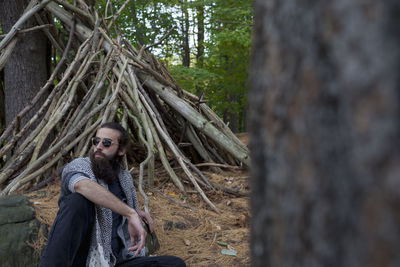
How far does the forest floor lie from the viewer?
3.17 metres

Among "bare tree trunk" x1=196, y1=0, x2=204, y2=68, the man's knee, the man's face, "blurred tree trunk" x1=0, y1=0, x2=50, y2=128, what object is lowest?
the man's knee

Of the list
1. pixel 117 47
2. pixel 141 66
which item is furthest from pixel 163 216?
pixel 117 47

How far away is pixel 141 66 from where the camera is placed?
494 cm

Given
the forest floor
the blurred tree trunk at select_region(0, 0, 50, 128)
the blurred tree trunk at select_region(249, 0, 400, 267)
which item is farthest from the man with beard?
the blurred tree trunk at select_region(0, 0, 50, 128)

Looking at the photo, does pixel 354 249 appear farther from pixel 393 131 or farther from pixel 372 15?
pixel 372 15

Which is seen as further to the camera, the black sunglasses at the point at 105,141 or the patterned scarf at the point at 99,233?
the black sunglasses at the point at 105,141

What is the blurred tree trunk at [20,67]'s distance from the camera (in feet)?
17.1

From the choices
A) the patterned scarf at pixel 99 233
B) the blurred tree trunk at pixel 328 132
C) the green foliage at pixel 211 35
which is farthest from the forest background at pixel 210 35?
the blurred tree trunk at pixel 328 132

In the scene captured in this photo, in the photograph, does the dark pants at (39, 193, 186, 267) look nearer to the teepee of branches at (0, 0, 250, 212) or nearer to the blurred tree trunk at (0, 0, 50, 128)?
the teepee of branches at (0, 0, 250, 212)

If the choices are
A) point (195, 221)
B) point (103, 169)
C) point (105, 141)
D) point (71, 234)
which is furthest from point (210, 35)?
point (71, 234)

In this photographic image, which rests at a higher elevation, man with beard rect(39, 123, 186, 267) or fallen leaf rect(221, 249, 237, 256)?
man with beard rect(39, 123, 186, 267)

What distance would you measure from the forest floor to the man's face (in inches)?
31.9

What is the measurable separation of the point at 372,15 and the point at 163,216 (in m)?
3.34

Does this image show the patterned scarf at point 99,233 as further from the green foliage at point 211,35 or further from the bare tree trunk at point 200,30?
the bare tree trunk at point 200,30
